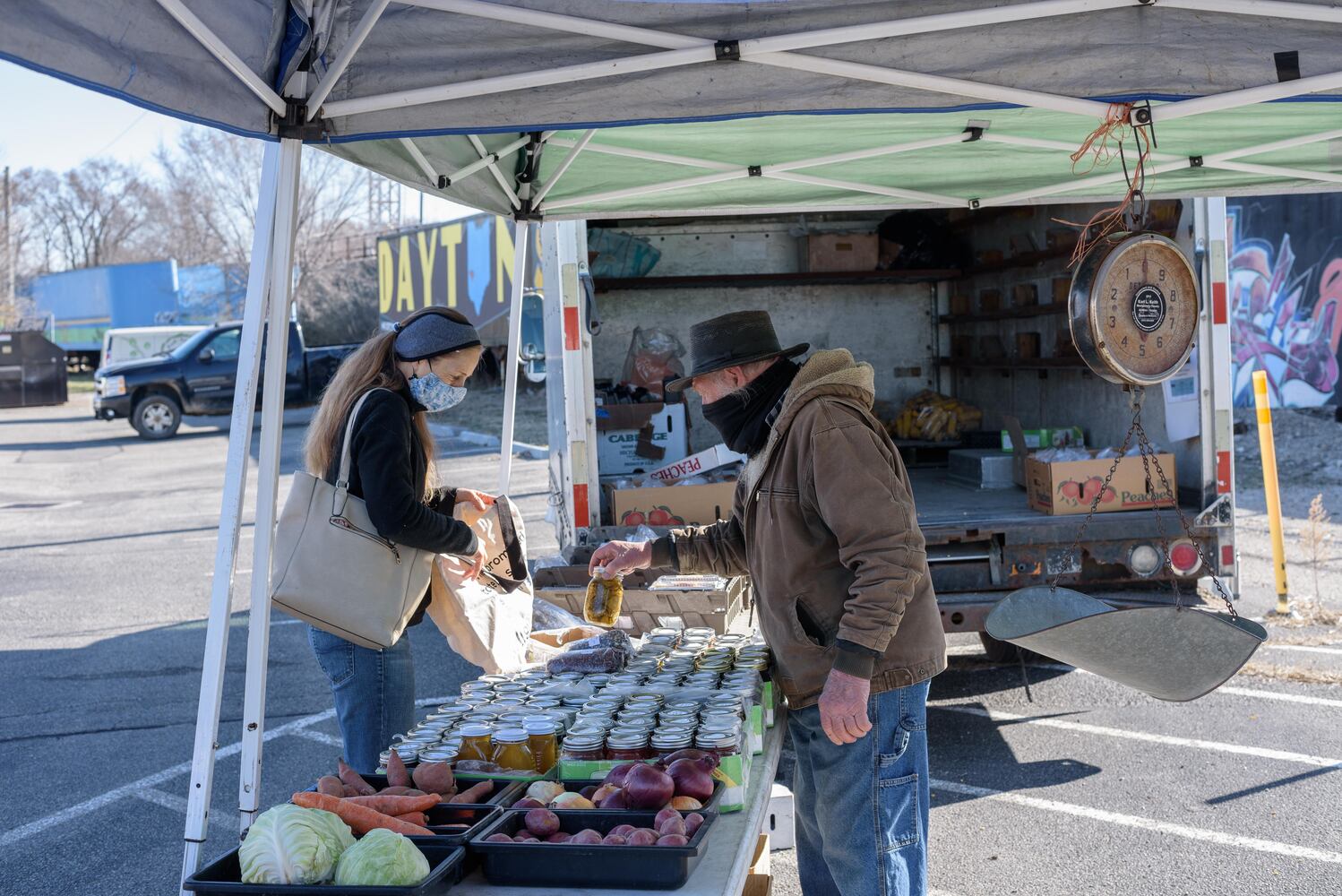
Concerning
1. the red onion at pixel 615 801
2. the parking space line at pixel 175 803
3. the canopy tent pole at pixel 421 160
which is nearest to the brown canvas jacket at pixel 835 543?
the red onion at pixel 615 801

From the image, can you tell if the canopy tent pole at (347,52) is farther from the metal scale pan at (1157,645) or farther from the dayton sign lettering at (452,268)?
the dayton sign lettering at (452,268)

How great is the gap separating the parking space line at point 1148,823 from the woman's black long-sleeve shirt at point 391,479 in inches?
118

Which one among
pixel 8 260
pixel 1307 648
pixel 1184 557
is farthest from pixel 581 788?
pixel 8 260

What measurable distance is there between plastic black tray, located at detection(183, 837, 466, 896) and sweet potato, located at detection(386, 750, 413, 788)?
0.35 metres

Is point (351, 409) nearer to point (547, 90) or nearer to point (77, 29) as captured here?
point (547, 90)

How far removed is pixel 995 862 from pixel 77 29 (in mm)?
4153

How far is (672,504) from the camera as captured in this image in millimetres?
6254

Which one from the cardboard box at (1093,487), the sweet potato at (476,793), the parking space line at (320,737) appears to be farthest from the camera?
the parking space line at (320,737)

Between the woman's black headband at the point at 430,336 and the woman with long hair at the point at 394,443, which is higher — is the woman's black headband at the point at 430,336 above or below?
above

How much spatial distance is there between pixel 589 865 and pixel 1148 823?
344 cm

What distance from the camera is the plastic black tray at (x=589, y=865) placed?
2246 mm

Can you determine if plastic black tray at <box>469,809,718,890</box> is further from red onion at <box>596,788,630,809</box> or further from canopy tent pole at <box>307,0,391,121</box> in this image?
canopy tent pole at <box>307,0,391,121</box>

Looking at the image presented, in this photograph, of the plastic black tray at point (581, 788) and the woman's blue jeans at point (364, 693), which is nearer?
the plastic black tray at point (581, 788)

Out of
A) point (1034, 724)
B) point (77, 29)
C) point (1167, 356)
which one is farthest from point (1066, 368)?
point (77, 29)
